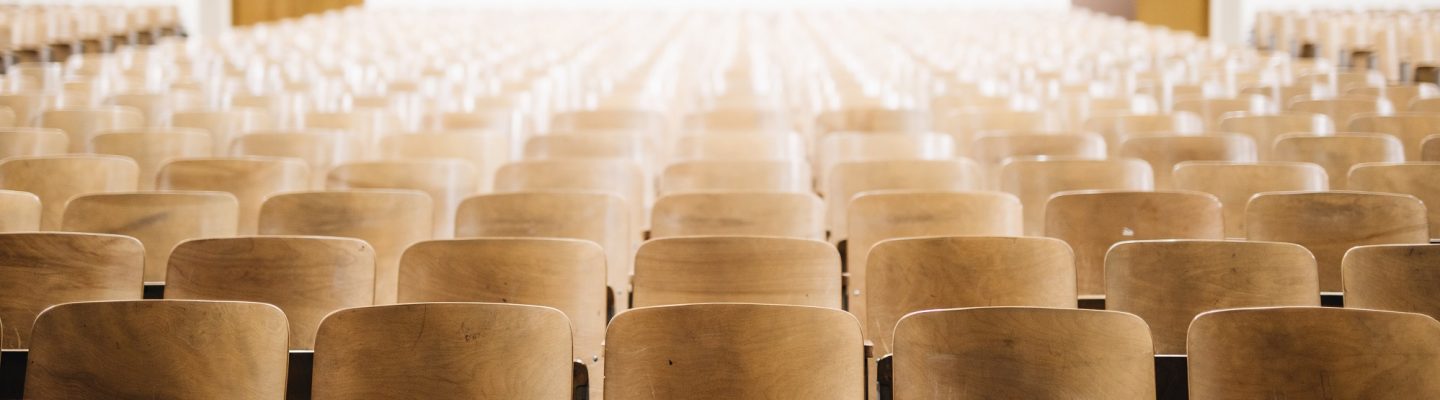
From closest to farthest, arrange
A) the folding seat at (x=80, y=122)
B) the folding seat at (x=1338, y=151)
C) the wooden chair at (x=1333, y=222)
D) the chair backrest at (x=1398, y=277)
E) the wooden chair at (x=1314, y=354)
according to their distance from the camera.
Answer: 1. the wooden chair at (x=1314, y=354)
2. the chair backrest at (x=1398, y=277)
3. the wooden chair at (x=1333, y=222)
4. the folding seat at (x=1338, y=151)
5. the folding seat at (x=80, y=122)

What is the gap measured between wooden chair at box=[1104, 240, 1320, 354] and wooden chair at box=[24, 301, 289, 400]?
931 millimetres

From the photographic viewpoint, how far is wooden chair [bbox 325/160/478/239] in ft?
6.73

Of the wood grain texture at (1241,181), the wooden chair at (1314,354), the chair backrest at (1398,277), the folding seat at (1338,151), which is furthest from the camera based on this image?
the folding seat at (1338,151)

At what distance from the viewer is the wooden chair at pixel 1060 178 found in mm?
2002

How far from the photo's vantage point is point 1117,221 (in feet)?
5.65

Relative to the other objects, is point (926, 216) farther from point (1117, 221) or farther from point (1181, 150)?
point (1181, 150)

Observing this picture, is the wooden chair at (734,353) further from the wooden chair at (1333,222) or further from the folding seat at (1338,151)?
the folding seat at (1338,151)

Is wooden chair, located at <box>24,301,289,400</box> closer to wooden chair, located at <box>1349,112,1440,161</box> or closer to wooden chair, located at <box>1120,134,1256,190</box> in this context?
wooden chair, located at <box>1120,134,1256,190</box>

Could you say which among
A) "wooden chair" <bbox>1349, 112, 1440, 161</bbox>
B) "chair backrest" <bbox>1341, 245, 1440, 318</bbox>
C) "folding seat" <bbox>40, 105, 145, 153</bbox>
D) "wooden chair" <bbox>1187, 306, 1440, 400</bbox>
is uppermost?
"folding seat" <bbox>40, 105, 145, 153</bbox>

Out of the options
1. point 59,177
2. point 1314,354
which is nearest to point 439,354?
point 1314,354

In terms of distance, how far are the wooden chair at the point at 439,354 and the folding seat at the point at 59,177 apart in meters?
1.08

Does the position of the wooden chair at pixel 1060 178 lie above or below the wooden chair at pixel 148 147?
below

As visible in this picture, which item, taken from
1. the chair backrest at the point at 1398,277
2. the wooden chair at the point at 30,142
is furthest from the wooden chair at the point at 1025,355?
the wooden chair at the point at 30,142

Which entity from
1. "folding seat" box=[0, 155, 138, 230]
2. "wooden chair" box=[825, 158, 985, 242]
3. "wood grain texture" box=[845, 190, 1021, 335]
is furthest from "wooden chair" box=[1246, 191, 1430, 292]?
"folding seat" box=[0, 155, 138, 230]
